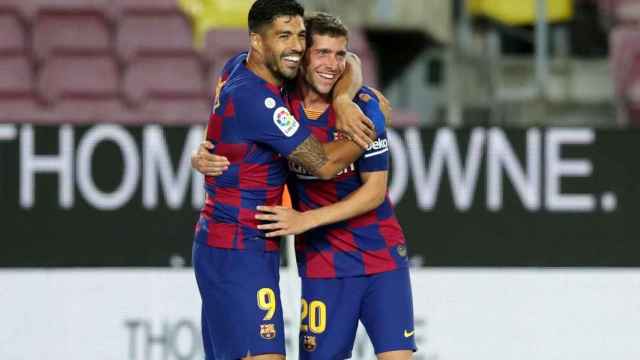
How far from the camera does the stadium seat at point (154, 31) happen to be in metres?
9.73

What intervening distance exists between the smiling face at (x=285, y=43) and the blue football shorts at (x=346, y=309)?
2.70 feet

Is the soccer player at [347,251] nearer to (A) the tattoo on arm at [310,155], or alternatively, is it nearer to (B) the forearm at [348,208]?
(B) the forearm at [348,208]

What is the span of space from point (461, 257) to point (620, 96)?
3.12m

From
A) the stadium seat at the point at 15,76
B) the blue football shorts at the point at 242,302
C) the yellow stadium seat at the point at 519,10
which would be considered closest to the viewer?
the blue football shorts at the point at 242,302

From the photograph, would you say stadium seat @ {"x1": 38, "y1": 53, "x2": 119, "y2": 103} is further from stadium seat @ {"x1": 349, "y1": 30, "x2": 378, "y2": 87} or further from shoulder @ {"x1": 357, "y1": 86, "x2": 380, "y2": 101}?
shoulder @ {"x1": 357, "y1": 86, "x2": 380, "y2": 101}

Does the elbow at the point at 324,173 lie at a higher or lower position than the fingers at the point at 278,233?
higher

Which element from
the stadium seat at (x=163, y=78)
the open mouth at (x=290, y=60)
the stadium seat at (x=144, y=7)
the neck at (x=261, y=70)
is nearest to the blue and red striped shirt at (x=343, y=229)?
the neck at (x=261, y=70)

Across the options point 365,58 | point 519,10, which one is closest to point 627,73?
point 519,10

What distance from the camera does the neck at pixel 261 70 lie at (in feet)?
16.5

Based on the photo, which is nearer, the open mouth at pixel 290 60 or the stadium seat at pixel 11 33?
the open mouth at pixel 290 60

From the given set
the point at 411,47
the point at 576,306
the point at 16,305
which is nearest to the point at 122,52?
the point at 411,47

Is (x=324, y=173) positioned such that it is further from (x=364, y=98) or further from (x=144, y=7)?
(x=144, y=7)

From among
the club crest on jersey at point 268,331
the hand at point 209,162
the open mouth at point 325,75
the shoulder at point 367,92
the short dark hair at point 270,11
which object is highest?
the short dark hair at point 270,11

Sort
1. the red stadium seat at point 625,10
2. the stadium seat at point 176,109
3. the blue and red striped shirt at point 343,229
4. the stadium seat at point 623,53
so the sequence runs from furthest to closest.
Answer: the red stadium seat at point 625,10
the stadium seat at point 623,53
the stadium seat at point 176,109
the blue and red striped shirt at point 343,229
